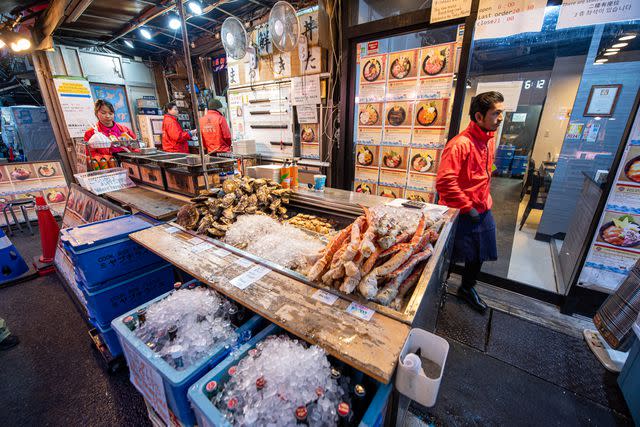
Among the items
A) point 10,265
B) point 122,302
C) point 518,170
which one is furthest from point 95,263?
point 518,170

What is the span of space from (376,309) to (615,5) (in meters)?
3.13

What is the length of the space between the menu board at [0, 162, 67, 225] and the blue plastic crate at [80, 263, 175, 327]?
424 centimetres

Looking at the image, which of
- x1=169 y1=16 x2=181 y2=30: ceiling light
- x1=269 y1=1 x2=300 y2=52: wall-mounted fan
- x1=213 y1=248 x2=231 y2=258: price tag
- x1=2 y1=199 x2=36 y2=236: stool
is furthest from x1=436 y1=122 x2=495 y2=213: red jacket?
x1=2 y1=199 x2=36 y2=236: stool

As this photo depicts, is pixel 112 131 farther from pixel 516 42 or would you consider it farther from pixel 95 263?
pixel 516 42

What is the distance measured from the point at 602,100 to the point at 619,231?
1.54 meters

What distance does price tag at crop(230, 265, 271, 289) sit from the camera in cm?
121

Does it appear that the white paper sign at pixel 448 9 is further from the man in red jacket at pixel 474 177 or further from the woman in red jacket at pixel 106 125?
the woman in red jacket at pixel 106 125

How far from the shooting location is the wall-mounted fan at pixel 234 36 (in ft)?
11.3

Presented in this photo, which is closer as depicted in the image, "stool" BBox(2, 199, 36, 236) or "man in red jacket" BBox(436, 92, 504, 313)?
"man in red jacket" BBox(436, 92, 504, 313)

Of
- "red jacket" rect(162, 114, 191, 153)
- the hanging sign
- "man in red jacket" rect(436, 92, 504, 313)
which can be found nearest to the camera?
"man in red jacket" rect(436, 92, 504, 313)

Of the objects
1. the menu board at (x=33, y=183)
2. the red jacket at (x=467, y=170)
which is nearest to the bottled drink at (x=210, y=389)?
the red jacket at (x=467, y=170)

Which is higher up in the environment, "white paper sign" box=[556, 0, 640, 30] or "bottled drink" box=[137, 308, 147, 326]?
"white paper sign" box=[556, 0, 640, 30]

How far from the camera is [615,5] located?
79.6 inches

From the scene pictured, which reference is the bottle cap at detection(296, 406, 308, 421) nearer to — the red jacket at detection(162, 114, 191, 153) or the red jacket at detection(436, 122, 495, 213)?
the red jacket at detection(436, 122, 495, 213)
